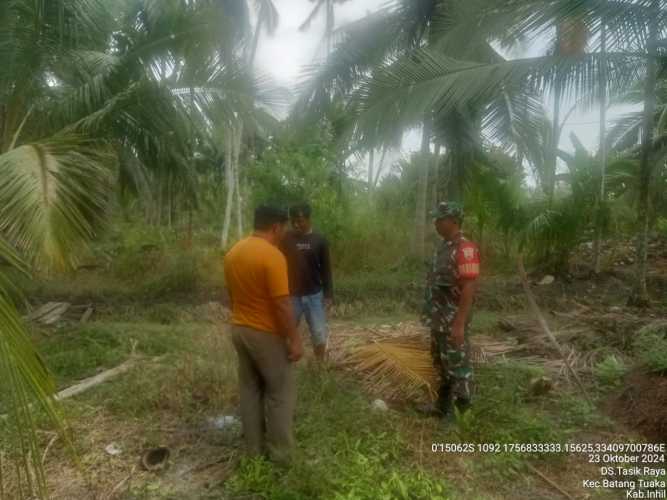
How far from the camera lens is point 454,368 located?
3.81 meters

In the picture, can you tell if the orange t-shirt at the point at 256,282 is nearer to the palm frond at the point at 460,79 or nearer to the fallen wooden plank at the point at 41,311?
the palm frond at the point at 460,79

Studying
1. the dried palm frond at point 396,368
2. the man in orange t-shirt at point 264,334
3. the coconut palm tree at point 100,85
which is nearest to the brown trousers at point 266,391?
the man in orange t-shirt at point 264,334

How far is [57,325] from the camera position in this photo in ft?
22.3

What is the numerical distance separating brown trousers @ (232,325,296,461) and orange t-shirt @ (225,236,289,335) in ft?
0.22

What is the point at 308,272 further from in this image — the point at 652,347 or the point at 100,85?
the point at 100,85

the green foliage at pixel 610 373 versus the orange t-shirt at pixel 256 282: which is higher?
the orange t-shirt at pixel 256 282

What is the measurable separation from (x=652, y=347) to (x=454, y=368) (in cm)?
205

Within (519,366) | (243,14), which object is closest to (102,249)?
(243,14)

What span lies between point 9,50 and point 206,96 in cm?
197

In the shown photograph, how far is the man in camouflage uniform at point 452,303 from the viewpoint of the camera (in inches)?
144

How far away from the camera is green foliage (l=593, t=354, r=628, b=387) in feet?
14.8

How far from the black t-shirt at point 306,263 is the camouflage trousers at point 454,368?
1.17 m

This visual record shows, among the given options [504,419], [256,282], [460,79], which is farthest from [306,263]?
[460,79]

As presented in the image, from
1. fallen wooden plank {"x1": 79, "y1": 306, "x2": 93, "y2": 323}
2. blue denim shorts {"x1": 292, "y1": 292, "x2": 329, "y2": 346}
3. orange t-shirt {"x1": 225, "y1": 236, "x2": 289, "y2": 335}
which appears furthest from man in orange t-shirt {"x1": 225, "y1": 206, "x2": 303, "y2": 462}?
fallen wooden plank {"x1": 79, "y1": 306, "x2": 93, "y2": 323}
